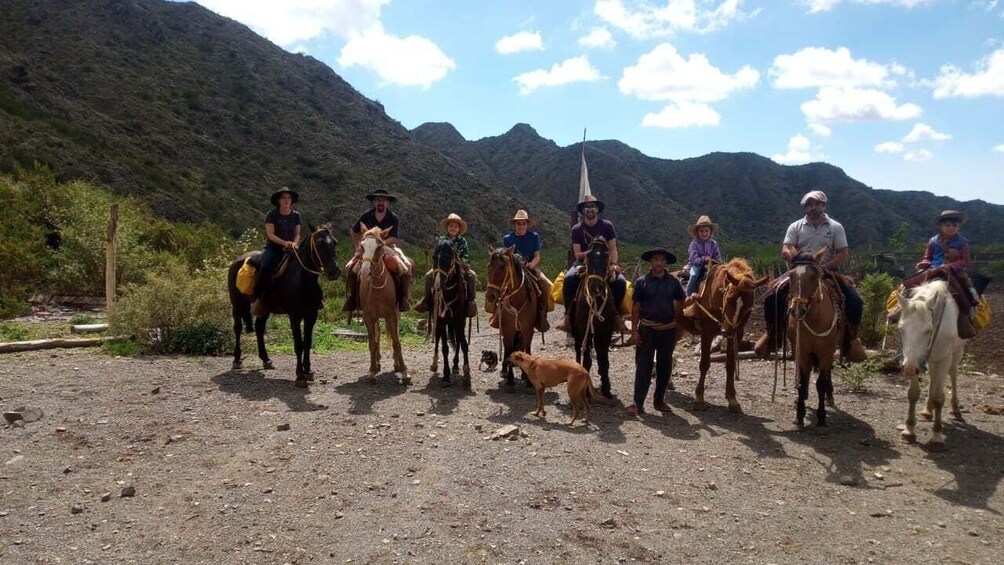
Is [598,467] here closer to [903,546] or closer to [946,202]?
[903,546]

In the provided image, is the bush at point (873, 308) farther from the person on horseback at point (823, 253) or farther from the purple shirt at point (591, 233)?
the purple shirt at point (591, 233)

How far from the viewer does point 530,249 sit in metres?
9.33

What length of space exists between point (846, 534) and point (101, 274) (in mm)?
16832

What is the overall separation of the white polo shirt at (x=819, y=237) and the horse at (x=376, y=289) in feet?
18.0

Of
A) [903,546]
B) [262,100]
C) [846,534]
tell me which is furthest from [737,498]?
[262,100]

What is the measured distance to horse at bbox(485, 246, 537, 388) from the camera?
27.2ft

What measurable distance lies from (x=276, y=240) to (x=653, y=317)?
560 cm

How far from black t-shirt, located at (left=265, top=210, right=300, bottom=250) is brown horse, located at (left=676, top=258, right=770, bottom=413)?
5.91 m

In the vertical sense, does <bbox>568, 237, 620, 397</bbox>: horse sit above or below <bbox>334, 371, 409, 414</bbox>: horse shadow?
above

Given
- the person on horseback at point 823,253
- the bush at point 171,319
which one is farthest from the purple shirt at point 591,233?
the bush at point 171,319

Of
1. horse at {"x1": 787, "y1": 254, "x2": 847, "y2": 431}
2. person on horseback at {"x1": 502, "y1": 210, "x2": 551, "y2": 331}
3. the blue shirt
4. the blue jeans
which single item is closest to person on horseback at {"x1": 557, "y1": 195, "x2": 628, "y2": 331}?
the blue jeans

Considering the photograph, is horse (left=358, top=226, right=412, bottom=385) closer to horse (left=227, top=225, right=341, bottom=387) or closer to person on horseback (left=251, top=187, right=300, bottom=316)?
horse (left=227, top=225, right=341, bottom=387)

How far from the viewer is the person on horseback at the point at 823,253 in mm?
7367

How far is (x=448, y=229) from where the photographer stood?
9.18 metres
